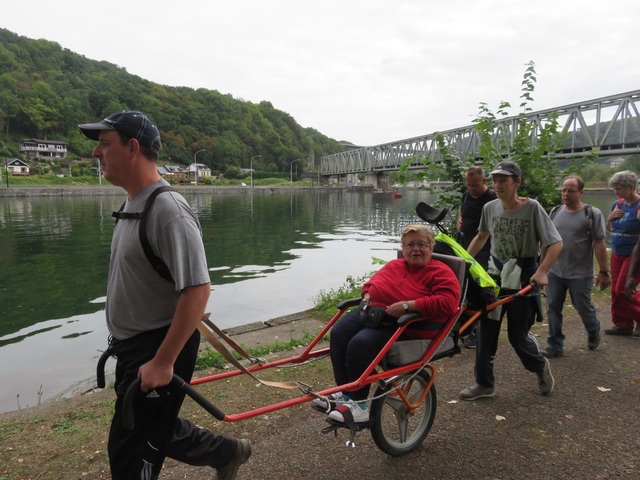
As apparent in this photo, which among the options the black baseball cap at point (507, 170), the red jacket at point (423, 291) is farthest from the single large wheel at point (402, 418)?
the black baseball cap at point (507, 170)

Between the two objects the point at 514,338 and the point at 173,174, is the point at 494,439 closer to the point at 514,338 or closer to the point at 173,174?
the point at 514,338

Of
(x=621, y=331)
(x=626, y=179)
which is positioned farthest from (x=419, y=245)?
(x=621, y=331)

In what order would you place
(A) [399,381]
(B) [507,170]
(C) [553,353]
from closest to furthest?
1. (A) [399,381]
2. (B) [507,170]
3. (C) [553,353]

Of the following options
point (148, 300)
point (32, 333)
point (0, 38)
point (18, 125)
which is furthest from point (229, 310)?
point (0, 38)

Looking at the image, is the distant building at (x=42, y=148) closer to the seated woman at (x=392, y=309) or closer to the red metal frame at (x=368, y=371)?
the red metal frame at (x=368, y=371)

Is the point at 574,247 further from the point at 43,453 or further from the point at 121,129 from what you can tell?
the point at 43,453

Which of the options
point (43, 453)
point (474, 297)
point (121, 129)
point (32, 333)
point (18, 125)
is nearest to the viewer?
point (121, 129)

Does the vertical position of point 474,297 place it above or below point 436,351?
above

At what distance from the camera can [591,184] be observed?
91188 millimetres

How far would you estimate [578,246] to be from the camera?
547 cm

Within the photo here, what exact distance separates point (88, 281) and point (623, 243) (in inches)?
548

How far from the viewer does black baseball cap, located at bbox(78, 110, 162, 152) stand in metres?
2.15

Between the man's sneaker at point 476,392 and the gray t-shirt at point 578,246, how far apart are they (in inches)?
82.1

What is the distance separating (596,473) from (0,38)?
7636 inches
